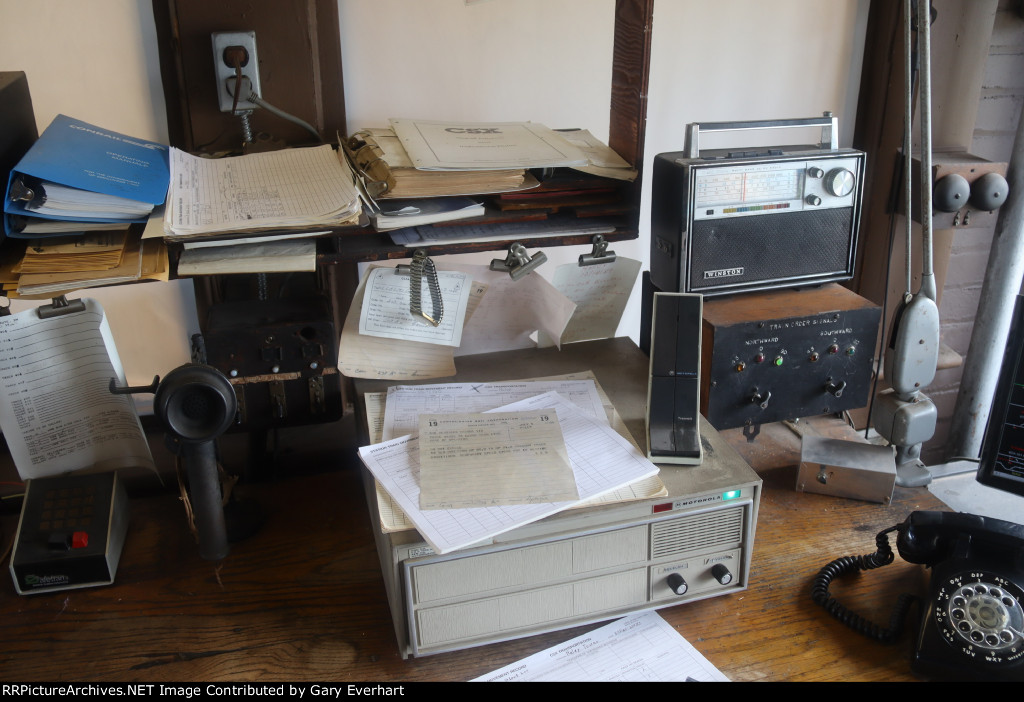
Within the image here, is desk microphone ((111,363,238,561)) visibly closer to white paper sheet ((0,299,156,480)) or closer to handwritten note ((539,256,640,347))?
white paper sheet ((0,299,156,480))

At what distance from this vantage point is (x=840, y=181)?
1.15m

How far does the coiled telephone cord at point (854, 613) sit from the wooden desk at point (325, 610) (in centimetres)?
1

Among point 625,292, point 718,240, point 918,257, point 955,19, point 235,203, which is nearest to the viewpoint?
point 235,203

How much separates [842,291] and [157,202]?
950mm

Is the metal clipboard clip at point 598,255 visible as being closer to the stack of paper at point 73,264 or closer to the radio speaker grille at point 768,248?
the radio speaker grille at point 768,248

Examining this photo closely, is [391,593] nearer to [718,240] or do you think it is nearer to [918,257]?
[718,240]

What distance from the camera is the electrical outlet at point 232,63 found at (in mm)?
1301

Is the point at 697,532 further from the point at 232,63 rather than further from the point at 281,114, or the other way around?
the point at 232,63

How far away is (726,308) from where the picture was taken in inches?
46.1

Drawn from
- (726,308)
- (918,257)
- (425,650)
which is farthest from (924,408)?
(425,650)

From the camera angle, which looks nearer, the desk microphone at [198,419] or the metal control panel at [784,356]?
the desk microphone at [198,419]

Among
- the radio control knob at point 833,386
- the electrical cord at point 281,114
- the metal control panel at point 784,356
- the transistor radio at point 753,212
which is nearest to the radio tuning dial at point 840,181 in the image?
the transistor radio at point 753,212

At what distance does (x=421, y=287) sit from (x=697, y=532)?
0.50 m

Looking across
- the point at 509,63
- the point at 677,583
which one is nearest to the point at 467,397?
the point at 677,583
